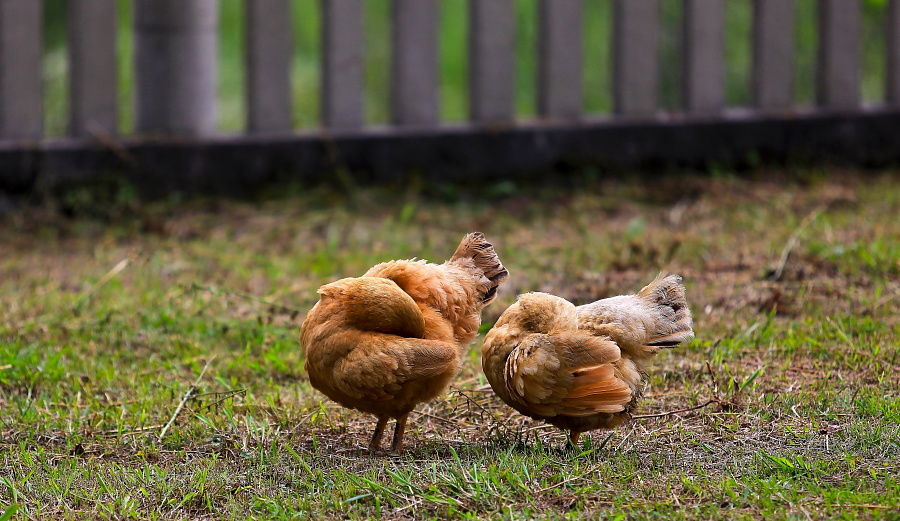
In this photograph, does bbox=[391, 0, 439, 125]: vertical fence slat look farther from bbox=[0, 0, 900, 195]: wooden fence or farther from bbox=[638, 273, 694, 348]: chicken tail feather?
bbox=[638, 273, 694, 348]: chicken tail feather

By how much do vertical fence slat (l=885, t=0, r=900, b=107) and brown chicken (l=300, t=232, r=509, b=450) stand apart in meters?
5.66

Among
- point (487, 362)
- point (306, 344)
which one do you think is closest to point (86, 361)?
point (306, 344)

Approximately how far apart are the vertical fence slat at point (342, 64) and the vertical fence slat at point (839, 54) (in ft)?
11.4

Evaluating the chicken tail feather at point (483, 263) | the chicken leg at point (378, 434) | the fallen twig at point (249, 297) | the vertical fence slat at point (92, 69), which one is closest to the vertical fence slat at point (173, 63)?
the vertical fence slat at point (92, 69)

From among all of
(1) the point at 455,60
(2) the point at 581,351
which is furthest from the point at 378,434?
(1) the point at 455,60

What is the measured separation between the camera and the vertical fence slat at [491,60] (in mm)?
6828

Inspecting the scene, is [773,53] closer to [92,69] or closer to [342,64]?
[342,64]

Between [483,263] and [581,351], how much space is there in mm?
618

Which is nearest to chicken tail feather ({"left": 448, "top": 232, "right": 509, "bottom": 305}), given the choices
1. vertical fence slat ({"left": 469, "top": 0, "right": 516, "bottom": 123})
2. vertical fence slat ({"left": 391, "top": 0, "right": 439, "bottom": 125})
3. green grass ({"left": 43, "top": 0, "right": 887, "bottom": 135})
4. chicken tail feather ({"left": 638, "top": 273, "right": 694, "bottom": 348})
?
chicken tail feather ({"left": 638, "top": 273, "right": 694, "bottom": 348})

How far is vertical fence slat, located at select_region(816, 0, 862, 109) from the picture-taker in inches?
297

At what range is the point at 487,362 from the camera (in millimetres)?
3107

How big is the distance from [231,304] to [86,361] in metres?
0.74

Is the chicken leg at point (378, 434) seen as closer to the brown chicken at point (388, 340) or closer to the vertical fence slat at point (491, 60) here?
the brown chicken at point (388, 340)

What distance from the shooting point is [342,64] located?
6.57 metres
